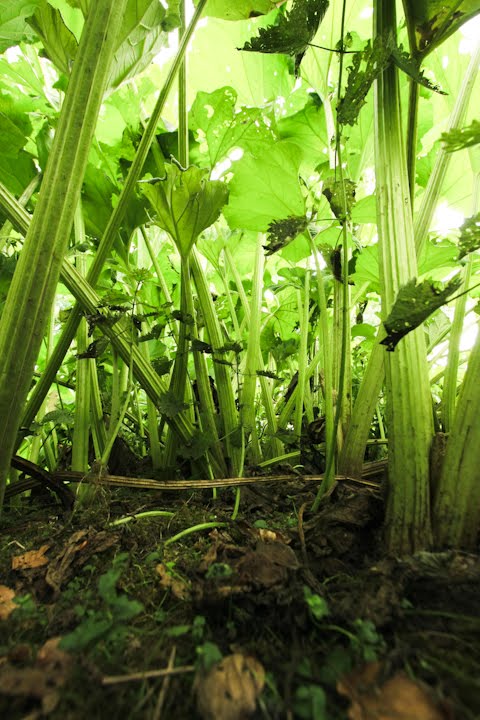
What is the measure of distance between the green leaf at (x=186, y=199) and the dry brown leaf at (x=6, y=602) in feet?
2.42

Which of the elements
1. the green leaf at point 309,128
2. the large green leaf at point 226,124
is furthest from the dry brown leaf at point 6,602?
the green leaf at point 309,128

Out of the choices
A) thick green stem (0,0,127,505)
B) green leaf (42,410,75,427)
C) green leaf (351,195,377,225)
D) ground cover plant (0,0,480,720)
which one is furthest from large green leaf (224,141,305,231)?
green leaf (42,410,75,427)

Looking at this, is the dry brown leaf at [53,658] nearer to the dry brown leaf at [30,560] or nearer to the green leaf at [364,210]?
the dry brown leaf at [30,560]

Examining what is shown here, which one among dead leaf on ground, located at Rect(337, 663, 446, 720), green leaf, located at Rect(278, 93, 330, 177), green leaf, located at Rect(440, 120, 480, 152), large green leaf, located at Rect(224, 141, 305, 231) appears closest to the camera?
dead leaf on ground, located at Rect(337, 663, 446, 720)

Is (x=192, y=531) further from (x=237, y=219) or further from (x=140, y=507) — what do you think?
(x=237, y=219)

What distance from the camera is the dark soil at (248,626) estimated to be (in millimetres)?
309

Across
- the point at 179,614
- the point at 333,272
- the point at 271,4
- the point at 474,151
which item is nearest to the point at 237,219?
the point at 333,272

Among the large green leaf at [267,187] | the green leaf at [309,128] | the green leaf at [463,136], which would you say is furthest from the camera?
the green leaf at [309,128]

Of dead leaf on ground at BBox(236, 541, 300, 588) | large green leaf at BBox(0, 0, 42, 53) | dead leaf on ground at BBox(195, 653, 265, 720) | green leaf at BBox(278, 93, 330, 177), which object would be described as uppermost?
green leaf at BBox(278, 93, 330, 177)

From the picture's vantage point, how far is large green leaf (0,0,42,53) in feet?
2.26

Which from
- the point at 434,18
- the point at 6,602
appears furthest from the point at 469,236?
the point at 6,602

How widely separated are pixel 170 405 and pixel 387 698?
62cm

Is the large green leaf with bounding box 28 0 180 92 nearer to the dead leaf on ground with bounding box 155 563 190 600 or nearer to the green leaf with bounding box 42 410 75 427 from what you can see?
the green leaf with bounding box 42 410 75 427

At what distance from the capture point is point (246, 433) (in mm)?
984
